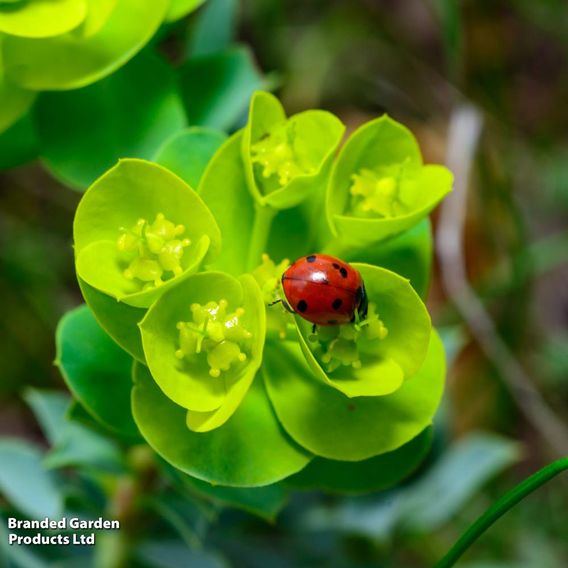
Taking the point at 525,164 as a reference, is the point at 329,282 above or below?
above

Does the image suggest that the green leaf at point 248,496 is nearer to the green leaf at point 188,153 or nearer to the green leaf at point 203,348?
the green leaf at point 203,348

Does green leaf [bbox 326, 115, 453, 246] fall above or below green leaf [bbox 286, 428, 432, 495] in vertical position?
above

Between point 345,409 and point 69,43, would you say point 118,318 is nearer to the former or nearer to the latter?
point 345,409

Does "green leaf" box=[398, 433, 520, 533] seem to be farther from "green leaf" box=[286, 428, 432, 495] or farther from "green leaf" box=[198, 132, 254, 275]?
"green leaf" box=[198, 132, 254, 275]

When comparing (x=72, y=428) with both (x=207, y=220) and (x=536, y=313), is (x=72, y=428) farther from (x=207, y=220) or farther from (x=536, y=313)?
(x=536, y=313)

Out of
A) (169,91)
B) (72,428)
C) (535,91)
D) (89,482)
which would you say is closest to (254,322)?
(169,91)

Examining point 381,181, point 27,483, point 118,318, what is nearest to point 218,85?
point 381,181

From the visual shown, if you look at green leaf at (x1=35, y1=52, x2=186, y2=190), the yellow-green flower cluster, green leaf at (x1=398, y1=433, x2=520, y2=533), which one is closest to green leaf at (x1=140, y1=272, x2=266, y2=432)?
the yellow-green flower cluster
